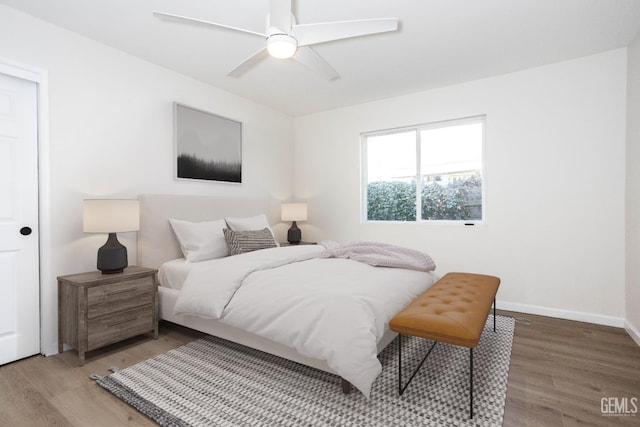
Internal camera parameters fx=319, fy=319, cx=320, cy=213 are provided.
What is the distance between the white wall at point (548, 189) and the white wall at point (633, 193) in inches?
4.0

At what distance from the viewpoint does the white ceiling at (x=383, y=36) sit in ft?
7.59

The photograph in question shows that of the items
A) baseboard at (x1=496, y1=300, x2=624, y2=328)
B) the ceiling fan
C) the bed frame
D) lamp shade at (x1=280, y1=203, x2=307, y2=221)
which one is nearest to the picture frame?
the bed frame

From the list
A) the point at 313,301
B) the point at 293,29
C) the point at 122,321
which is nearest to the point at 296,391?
the point at 313,301

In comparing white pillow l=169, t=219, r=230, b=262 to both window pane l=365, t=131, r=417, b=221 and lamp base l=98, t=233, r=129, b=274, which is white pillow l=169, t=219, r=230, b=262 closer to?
lamp base l=98, t=233, r=129, b=274

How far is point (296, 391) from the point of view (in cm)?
189

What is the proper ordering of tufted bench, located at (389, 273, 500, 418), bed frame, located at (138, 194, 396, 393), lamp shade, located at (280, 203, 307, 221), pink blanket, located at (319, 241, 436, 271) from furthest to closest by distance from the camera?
lamp shade, located at (280, 203, 307, 221), pink blanket, located at (319, 241, 436, 271), bed frame, located at (138, 194, 396, 393), tufted bench, located at (389, 273, 500, 418)

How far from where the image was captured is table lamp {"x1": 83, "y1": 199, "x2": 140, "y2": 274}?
7.89 ft

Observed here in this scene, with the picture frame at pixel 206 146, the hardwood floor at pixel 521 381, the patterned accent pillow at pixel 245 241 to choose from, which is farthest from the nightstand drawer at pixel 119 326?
the picture frame at pixel 206 146

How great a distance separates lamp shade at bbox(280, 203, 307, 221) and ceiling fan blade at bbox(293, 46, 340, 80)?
2280 mm

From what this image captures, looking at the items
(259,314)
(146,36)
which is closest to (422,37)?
(146,36)

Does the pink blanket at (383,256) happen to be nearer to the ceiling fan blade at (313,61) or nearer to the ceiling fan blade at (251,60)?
the ceiling fan blade at (313,61)

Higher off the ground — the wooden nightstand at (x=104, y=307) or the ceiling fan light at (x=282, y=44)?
the ceiling fan light at (x=282, y=44)

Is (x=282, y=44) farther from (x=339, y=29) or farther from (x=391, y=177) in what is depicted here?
(x=391, y=177)

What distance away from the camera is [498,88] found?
349 centimetres
